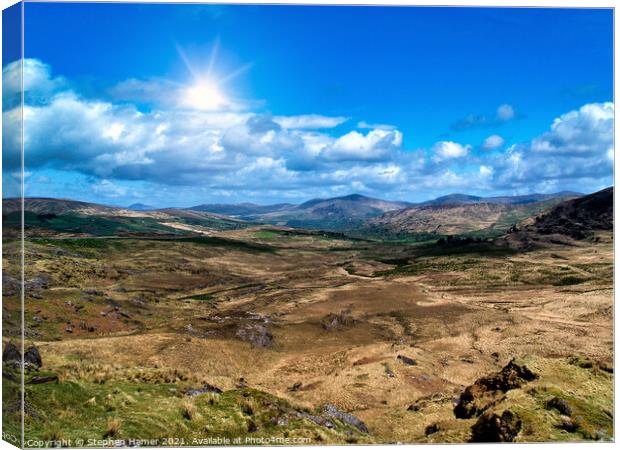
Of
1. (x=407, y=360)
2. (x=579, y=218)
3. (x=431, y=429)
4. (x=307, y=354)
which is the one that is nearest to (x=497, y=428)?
(x=431, y=429)

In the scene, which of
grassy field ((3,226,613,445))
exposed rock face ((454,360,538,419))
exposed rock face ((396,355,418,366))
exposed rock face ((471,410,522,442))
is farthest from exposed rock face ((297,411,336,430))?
exposed rock face ((396,355,418,366))

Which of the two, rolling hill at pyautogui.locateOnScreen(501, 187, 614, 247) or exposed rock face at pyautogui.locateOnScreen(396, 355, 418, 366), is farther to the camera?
rolling hill at pyautogui.locateOnScreen(501, 187, 614, 247)

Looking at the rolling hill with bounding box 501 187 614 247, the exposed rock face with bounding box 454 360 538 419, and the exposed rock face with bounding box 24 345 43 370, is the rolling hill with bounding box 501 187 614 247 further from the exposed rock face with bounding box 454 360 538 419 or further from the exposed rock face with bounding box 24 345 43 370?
the exposed rock face with bounding box 24 345 43 370

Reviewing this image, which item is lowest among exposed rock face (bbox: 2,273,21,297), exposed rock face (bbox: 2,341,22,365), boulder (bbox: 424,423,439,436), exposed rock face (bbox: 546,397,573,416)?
boulder (bbox: 424,423,439,436)

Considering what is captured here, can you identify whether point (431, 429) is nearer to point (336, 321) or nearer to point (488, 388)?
point (488, 388)

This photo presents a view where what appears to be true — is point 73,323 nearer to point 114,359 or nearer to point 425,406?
point 114,359
